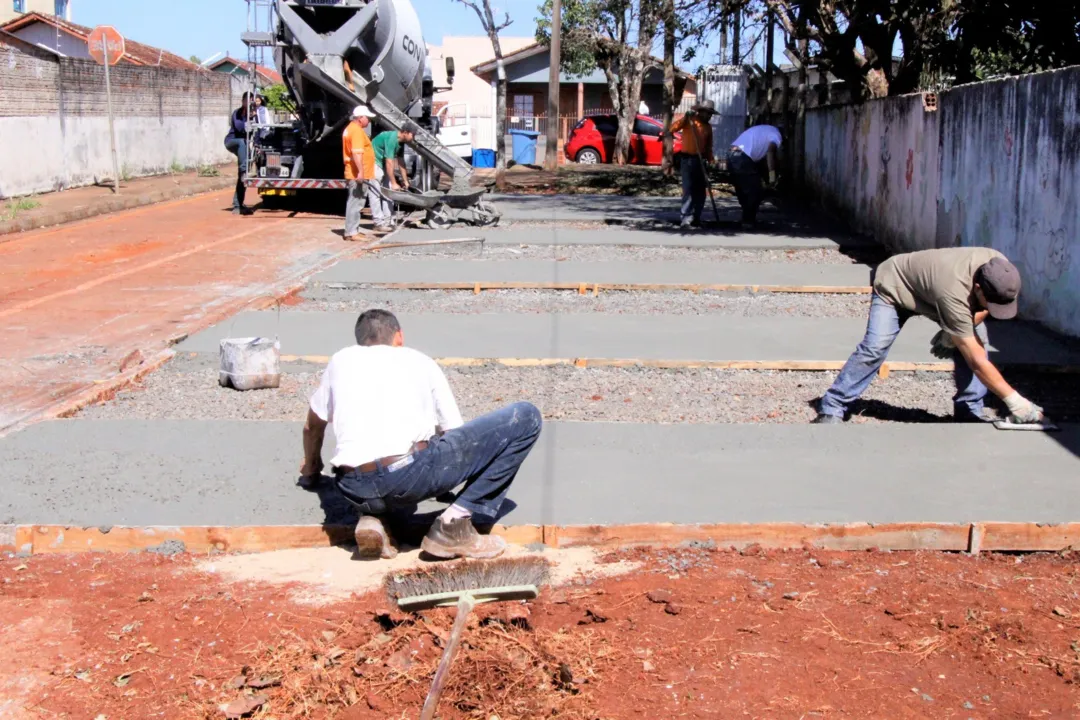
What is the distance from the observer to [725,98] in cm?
3159

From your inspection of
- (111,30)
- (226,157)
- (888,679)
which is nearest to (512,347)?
(888,679)

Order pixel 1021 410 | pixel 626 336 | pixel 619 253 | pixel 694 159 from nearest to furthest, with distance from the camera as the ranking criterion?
pixel 1021 410 → pixel 626 336 → pixel 619 253 → pixel 694 159

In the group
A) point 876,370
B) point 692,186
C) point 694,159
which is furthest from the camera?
point 692,186

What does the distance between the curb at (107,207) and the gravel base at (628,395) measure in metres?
9.77

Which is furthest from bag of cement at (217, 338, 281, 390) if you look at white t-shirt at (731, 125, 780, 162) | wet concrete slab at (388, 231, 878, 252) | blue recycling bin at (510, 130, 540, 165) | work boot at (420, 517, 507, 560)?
blue recycling bin at (510, 130, 540, 165)

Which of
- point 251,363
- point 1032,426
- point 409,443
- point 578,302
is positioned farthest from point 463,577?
point 578,302

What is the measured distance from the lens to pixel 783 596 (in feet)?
14.7

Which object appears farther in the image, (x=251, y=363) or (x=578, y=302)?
(x=578, y=302)

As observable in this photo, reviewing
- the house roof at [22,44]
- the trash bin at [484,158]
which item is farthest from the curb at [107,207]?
the house roof at [22,44]

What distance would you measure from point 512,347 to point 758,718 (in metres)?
5.35

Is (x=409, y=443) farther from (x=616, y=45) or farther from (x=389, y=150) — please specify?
(x=616, y=45)

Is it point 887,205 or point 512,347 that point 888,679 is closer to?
point 512,347

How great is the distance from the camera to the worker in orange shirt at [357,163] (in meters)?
14.8

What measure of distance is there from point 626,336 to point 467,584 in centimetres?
499
